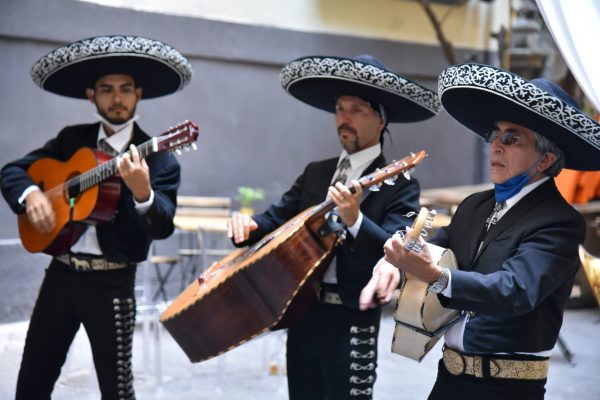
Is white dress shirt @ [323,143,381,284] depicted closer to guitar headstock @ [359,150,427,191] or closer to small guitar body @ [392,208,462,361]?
guitar headstock @ [359,150,427,191]

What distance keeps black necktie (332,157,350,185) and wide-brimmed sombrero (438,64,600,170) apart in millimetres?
791

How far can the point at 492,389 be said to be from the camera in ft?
8.93

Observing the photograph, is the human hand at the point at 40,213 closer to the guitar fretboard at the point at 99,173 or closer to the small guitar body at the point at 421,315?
the guitar fretboard at the point at 99,173

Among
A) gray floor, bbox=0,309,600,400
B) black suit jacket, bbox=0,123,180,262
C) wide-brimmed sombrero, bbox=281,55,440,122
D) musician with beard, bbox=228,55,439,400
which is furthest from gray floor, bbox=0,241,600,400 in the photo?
Answer: wide-brimmed sombrero, bbox=281,55,440,122

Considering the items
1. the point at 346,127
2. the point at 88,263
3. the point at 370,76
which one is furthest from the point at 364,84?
the point at 88,263

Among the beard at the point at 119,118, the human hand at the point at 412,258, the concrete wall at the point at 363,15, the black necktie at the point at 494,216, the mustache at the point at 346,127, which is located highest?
the concrete wall at the point at 363,15

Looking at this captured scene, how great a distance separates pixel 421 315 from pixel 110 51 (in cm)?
200

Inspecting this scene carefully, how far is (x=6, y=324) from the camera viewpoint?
719 centimetres

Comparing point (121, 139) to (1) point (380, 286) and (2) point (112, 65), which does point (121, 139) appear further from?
(1) point (380, 286)

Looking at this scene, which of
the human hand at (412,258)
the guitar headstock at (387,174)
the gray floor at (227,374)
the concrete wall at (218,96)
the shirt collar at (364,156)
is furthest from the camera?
the concrete wall at (218,96)

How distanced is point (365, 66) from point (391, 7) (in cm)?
661

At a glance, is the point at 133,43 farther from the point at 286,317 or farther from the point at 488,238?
the point at 488,238

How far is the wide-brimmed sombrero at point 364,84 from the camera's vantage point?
354cm

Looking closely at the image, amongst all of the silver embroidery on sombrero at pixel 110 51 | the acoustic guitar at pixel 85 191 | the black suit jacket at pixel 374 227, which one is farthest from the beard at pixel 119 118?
the black suit jacket at pixel 374 227
